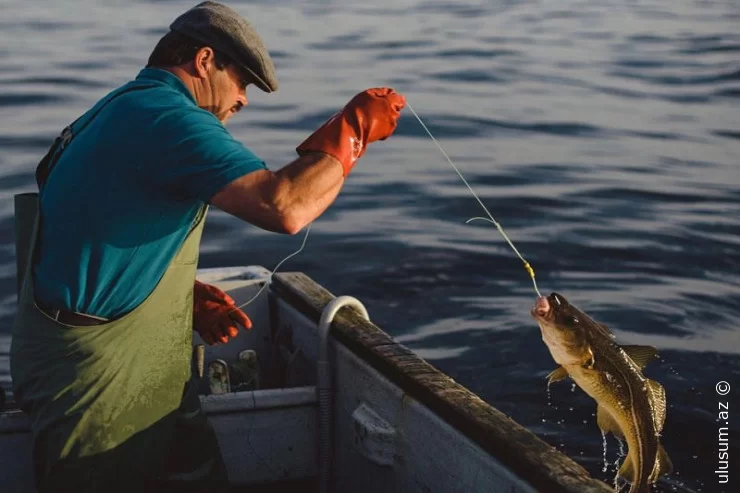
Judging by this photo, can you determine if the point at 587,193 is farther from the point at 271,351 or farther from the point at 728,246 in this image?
the point at 271,351

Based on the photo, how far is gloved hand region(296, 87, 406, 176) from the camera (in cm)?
369

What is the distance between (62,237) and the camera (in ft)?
12.0

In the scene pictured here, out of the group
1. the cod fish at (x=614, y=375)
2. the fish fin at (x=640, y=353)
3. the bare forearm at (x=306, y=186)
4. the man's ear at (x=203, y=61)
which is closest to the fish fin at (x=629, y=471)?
the cod fish at (x=614, y=375)

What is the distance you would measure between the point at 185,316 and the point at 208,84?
87cm

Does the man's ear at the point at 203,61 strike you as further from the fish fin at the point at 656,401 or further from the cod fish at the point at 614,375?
the fish fin at the point at 656,401

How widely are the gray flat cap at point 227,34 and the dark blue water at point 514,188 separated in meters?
3.79

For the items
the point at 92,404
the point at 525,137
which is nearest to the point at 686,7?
the point at 525,137

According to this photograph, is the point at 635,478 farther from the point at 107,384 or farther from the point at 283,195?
the point at 107,384

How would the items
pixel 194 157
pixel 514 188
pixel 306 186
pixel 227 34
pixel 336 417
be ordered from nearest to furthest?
pixel 194 157, pixel 306 186, pixel 227 34, pixel 336 417, pixel 514 188

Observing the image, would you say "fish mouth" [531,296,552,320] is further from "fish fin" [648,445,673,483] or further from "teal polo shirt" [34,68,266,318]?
"teal polo shirt" [34,68,266,318]

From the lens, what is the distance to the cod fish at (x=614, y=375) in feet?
11.4

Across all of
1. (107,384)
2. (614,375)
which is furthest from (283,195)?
(614,375)

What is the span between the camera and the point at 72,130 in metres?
3.81

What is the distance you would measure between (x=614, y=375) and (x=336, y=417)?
1.88 metres
